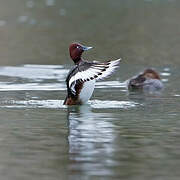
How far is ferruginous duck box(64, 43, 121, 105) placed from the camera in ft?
37.9

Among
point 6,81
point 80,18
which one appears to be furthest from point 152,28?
point 6,81

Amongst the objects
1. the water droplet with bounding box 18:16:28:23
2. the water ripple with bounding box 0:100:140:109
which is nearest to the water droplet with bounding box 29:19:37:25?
the water droplet with bounding box 18:16:28:23

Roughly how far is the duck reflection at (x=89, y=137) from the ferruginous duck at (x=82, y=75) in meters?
0.22

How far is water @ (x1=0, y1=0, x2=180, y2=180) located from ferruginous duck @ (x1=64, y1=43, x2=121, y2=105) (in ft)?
0.62

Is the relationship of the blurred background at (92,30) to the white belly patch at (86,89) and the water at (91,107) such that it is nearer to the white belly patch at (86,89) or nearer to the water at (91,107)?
the water at (91,107)

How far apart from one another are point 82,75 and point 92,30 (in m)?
14.8

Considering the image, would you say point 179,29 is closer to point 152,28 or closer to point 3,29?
point 152,28

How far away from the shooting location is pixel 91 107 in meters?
12.3

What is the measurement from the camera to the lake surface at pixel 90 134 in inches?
305

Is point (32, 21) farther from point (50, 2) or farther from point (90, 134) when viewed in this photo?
point (90, 134)

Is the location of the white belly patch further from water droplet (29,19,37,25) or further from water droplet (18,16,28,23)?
water droplet (18,16,28,23)

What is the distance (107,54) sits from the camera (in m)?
21.3

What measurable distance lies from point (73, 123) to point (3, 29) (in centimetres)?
1672

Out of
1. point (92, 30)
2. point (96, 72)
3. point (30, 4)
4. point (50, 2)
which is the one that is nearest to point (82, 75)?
point (96, 72)
